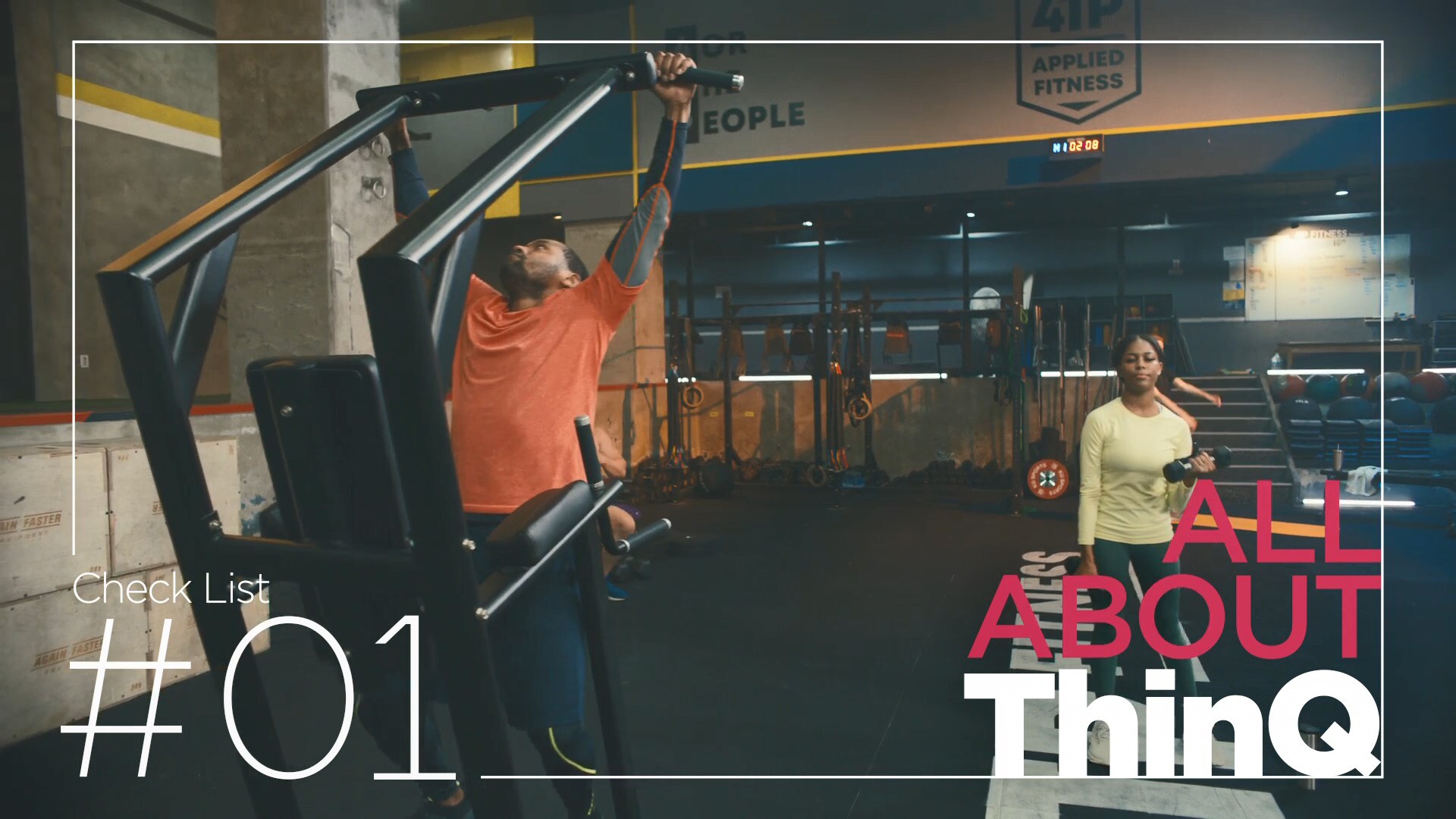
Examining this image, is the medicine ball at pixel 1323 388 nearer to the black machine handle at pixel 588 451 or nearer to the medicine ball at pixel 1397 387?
the medicine ball at pixel 1397 387

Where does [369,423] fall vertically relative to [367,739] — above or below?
above

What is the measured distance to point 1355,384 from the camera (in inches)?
369

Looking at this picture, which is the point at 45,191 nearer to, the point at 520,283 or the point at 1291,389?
the point at 520,283

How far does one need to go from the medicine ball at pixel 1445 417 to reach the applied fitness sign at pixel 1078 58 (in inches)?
167

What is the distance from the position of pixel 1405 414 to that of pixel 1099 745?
7821mm

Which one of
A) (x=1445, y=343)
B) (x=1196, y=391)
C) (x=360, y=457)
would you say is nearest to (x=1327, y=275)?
(x=1445, y=343)

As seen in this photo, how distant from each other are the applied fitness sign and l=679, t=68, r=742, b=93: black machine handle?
8869 mm

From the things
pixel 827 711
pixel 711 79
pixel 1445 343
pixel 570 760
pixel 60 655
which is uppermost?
pixel 711 79

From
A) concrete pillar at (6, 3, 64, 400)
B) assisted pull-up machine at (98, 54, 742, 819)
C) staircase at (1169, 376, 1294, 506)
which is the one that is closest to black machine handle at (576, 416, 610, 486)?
assisted pull-up machine at (98, 54, 742, 819)

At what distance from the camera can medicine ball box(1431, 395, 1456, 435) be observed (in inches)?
342

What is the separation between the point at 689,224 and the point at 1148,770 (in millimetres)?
9024

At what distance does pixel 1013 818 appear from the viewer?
264 cm

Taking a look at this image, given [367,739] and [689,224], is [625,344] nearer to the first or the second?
[689,224]

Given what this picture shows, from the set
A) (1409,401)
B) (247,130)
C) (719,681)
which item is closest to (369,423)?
(719,681)
